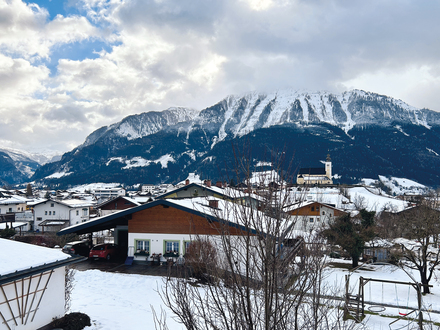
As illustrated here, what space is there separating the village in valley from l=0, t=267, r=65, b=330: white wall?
0.03m

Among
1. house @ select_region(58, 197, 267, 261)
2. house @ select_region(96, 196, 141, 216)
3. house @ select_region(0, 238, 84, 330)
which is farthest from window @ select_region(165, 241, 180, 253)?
house @ select_region(96, 196, 141, 216)

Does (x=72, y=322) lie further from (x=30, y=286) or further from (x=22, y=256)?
(x=22, y=256)

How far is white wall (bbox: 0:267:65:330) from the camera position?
719cm

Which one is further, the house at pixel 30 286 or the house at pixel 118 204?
the house at pixel 118 204

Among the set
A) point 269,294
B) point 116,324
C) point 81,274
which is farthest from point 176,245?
point 269,294

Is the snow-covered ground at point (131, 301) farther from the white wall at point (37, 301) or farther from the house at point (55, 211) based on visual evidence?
the house at point (55, 211)

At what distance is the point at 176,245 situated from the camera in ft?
63.0

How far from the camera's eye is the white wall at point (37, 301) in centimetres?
719

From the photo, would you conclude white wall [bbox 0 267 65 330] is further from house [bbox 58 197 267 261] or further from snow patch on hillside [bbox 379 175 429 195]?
snow patch on hillside [bbox 379 175 429 195]

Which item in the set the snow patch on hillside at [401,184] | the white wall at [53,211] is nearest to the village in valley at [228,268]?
the white wall at [53,211]

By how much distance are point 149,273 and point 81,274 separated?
3.47 metres

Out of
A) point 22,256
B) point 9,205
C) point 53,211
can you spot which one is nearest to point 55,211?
point 53,211

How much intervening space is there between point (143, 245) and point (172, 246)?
1961mm

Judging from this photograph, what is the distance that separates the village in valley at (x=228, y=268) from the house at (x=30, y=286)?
0.03 metres
